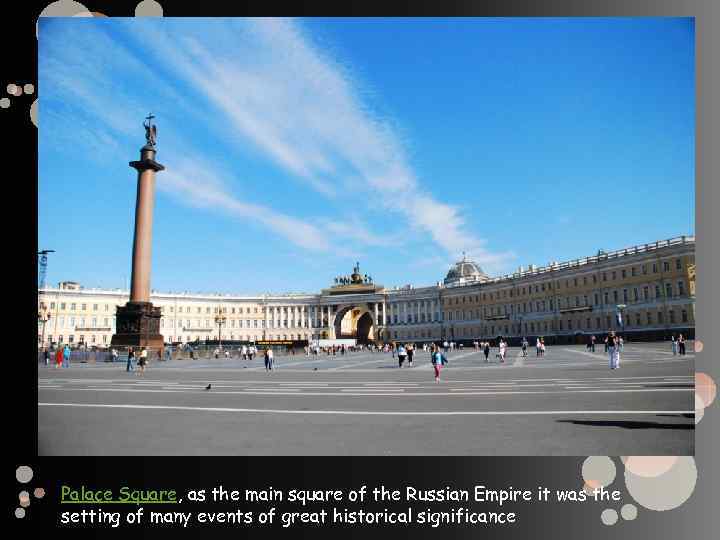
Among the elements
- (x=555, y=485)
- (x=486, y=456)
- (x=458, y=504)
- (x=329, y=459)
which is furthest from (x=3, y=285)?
(x=555, y=485)

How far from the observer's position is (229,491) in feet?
18.9

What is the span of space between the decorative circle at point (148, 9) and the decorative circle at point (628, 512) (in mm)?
8405

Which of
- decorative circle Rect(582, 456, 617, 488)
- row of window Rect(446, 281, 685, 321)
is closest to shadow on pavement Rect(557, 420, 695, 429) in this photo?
decorative circle Rect(582, 456, 617, 488)

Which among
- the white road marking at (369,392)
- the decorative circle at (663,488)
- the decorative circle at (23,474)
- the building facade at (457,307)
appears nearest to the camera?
the decorative circle at (663,488)

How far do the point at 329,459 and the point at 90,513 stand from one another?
2.93m

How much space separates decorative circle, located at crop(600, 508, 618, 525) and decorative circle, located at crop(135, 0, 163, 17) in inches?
326

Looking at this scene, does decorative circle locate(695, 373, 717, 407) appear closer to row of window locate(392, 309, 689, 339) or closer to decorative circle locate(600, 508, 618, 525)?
decorative circle locate(600, 508, 618, 525)

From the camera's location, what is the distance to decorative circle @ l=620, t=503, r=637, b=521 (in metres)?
5.55

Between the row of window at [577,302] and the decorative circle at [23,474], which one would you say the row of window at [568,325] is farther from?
the decorative circle at [23,474]

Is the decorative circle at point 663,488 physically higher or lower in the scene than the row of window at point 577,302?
lower

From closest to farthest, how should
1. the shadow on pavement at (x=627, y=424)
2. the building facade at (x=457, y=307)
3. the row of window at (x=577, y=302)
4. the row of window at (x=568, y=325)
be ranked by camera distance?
1. the shadow on pavement at (x=627, y=424)
2. the row of window at (x=568, y=325)
3. the row of window at (x=577, y=302)
4. the building facade at (x=457, y=307)

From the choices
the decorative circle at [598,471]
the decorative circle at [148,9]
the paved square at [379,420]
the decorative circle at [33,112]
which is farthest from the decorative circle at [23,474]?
the decorative circle at [598,471]

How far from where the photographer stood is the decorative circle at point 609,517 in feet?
18.1

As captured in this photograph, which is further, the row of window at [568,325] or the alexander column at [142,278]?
the row of window at [568,325]
